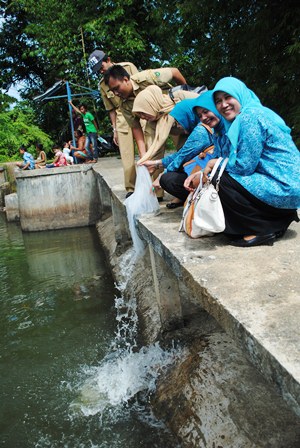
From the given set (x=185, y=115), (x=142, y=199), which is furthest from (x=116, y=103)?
(x=142, y=199)

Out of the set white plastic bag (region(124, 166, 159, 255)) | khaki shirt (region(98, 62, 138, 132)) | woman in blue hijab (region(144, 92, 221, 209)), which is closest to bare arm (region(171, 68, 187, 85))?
khaki shirt (region(98, 62, 138, 132))

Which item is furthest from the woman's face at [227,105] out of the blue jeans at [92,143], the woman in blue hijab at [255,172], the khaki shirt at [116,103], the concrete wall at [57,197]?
the blue jeans at [92,143]

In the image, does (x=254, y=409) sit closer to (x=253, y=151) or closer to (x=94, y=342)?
(x=253, y=151)

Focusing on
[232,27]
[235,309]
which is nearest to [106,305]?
[235,309]

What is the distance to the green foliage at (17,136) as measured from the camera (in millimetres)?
18297

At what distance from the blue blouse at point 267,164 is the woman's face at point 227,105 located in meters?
0.17

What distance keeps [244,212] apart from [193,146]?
1.14m

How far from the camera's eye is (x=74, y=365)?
4.23 m

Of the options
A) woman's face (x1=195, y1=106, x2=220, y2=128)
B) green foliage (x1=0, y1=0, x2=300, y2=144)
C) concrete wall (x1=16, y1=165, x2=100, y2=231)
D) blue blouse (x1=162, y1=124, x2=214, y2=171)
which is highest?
green foliage (x1=0, y1=0, x2=300, y2=144)

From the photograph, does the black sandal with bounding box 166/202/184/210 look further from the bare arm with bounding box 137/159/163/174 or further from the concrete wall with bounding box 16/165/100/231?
the concrete wall with bounding box 16/165/100/231

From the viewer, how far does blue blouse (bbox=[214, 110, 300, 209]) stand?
262 centimetres

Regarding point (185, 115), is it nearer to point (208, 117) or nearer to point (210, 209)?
point (208, 117)

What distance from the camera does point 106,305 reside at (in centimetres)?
574

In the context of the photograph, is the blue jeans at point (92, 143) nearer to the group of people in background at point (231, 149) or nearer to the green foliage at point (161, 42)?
the green foliage at point (161, 42)
